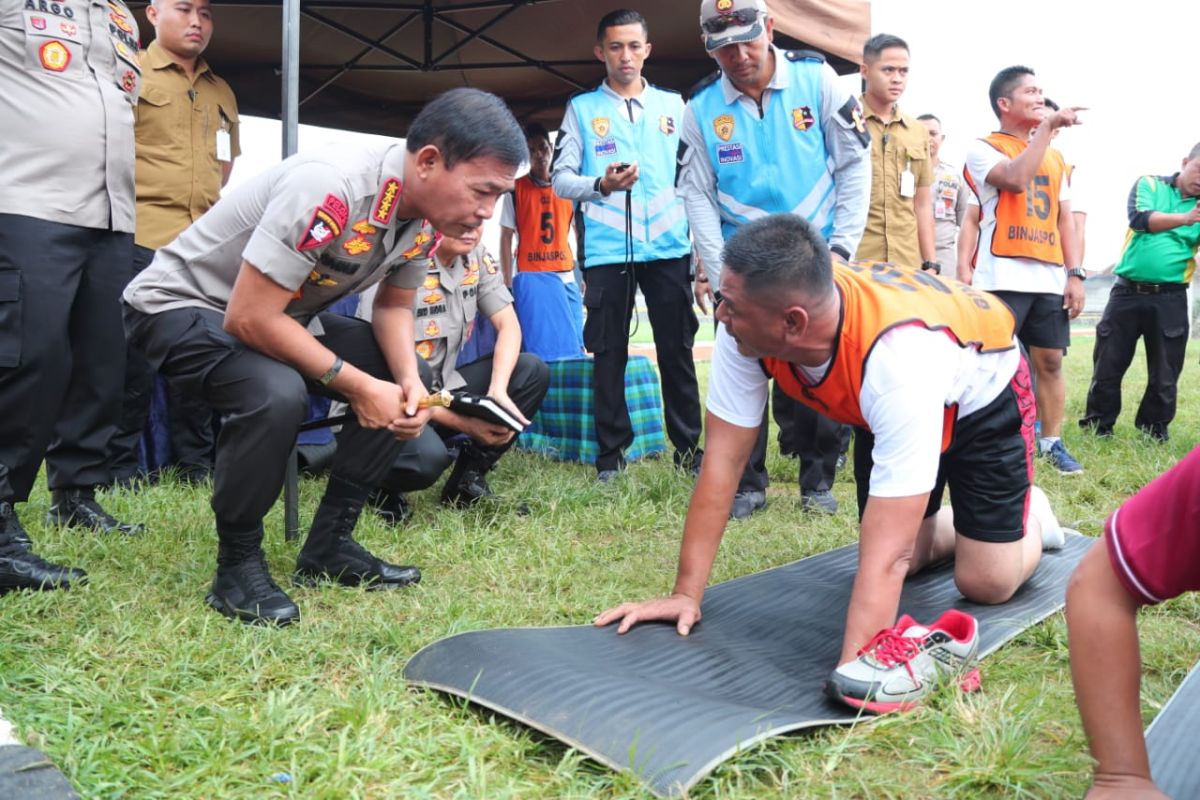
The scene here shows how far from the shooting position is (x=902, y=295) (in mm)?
2406

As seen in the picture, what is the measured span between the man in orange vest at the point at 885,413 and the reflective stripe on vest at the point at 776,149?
51.9 inches

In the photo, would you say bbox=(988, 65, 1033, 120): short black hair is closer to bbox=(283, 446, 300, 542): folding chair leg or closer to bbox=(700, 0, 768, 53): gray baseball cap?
bbox=(700, 0, 768, 53): gray baseball cap

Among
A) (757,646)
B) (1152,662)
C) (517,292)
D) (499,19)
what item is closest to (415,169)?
(757,646)

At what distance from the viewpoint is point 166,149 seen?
423cm

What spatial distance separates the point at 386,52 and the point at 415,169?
428 centimetres

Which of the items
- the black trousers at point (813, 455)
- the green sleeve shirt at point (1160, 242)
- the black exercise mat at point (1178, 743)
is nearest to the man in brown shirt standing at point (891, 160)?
the black trousers at point (813, 455)

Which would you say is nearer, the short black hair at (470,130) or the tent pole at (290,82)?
the short black hair at (470,130)

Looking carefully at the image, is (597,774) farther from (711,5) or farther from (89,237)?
(711,5)

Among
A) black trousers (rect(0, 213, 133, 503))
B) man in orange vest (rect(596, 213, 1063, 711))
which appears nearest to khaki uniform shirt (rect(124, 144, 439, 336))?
black trousers (rect(0, 213, 133, 503))

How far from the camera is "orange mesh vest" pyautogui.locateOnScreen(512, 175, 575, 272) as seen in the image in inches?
238

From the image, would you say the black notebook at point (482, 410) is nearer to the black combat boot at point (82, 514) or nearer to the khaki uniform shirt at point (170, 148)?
the black combat boot at point (82, 514)

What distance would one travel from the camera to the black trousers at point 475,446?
3.55 m

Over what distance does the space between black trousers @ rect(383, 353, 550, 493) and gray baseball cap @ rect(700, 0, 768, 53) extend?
145 centimetres

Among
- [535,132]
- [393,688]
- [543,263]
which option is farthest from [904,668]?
[535,132]
